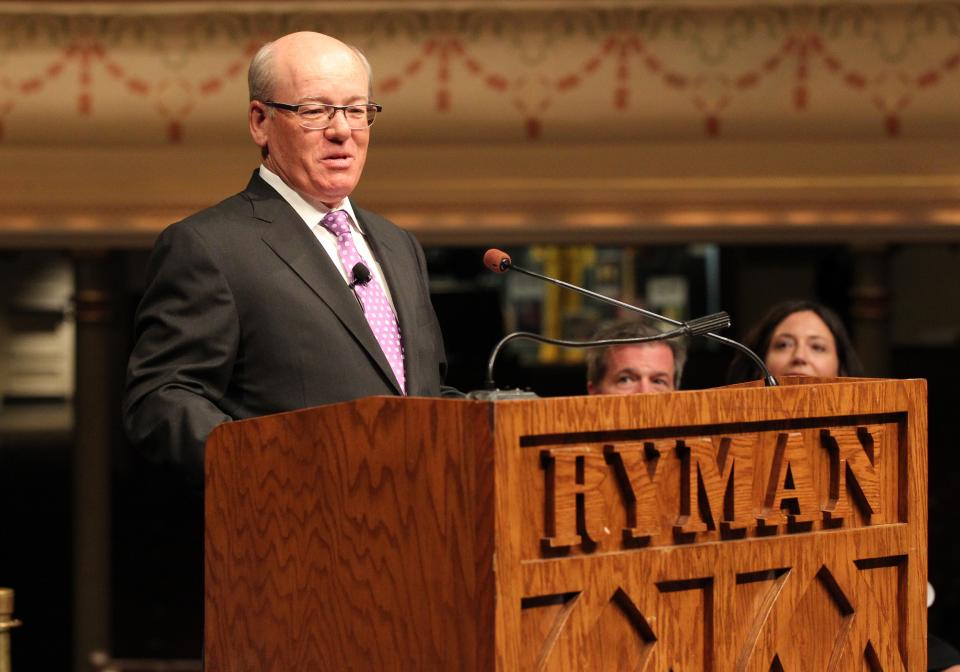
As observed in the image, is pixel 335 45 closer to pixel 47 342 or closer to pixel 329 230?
pixel 329 230

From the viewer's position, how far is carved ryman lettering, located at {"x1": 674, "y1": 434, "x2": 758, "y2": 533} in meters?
1.92

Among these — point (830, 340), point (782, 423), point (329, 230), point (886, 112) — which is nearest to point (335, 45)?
point (329, 230)

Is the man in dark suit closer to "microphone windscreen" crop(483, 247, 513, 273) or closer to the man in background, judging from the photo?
"microphone windscreen" crop(483, 247, 513, 273)

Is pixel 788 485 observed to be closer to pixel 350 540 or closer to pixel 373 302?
pixel 350 540

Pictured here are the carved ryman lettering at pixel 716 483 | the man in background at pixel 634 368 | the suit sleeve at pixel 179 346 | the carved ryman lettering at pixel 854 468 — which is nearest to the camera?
the carved ryman lettering at pixel 716 483

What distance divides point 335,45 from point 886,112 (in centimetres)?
281

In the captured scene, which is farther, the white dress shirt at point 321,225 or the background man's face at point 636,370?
the background man's face at point 636,370

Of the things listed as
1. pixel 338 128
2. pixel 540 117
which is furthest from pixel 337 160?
pixel 540 117

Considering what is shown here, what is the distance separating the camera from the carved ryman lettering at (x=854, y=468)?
80.6 inches

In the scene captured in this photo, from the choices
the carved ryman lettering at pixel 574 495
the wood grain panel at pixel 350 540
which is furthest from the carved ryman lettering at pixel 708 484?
the wood grain panel at pixel 350 540

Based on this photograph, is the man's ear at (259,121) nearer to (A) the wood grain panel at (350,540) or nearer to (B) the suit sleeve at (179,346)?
(B) the suit sleeve at (179,346)

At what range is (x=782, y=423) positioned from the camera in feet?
6.59

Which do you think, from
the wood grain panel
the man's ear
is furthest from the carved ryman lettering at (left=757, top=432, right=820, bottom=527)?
the man's ear

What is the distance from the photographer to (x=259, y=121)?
2.56 metres
